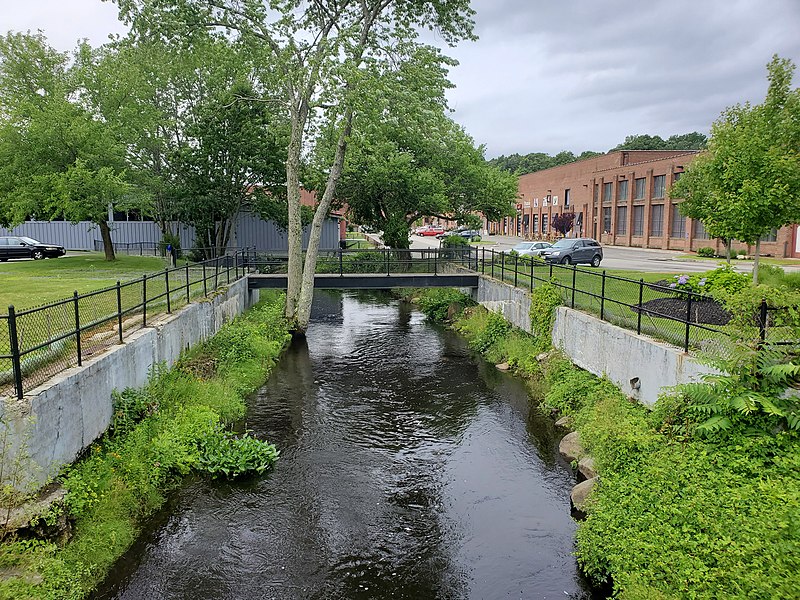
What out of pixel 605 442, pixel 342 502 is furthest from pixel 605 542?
pixel 342 502

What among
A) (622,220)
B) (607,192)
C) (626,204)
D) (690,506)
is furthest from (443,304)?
(607,192)

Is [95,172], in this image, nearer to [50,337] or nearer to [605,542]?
[50,337]

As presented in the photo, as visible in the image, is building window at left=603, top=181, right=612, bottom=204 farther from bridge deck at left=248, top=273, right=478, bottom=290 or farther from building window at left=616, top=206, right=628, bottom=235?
bridge deck at left=248, top=273, right=478, bottom=290

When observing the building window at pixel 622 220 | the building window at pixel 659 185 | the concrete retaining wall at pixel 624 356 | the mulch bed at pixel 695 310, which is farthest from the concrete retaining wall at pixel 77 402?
the building window at pixel 622 220

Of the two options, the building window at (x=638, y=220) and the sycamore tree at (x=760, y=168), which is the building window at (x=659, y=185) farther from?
the sycamore tree at (x=760, y=168)

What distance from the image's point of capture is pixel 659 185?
2119 inches

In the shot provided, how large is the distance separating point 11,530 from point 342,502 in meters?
4.24

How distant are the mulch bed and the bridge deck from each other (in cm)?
1069

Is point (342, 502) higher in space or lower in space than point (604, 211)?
lower

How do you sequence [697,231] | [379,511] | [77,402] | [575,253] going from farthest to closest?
[697,231]
[575,253]
[379,511]
[77,402]

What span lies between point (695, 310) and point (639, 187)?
48853 mm

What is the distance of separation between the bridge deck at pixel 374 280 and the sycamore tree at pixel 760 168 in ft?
31.7

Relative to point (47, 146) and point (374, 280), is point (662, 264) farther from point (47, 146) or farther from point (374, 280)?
point (47, 146)

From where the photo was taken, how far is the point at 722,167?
15742 mm
